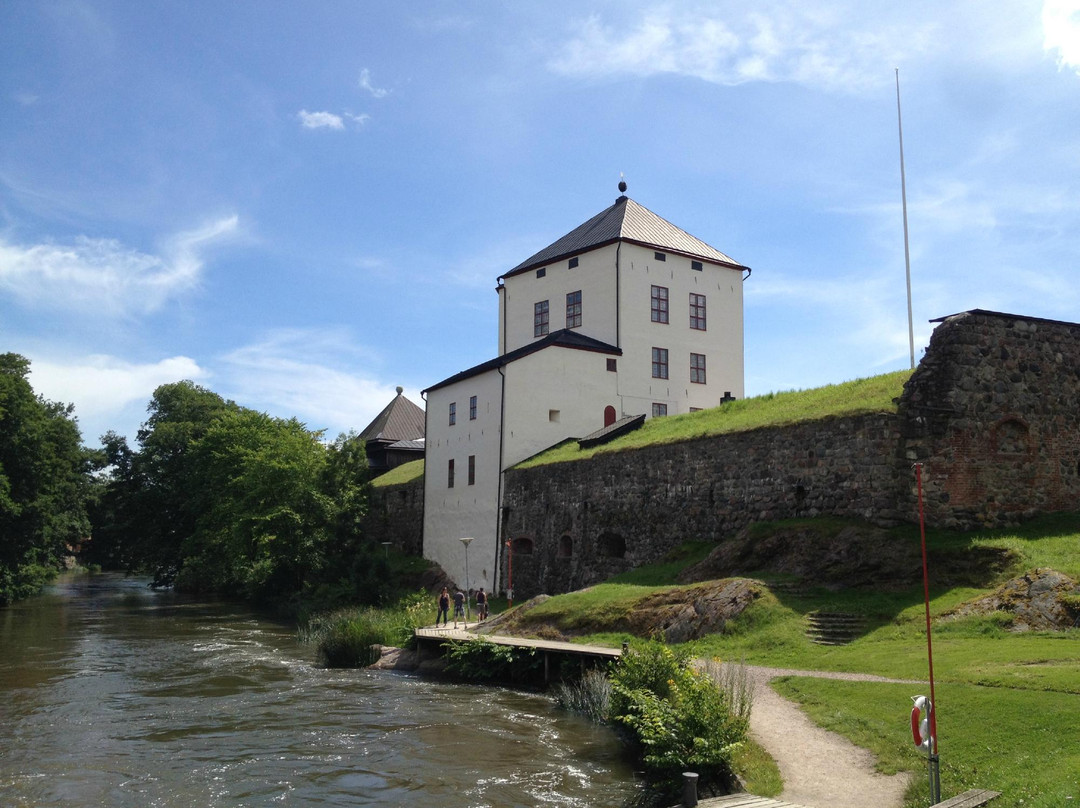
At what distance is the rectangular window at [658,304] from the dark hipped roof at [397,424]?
18.7 meters

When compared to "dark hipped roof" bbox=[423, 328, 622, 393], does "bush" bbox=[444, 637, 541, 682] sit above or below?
below

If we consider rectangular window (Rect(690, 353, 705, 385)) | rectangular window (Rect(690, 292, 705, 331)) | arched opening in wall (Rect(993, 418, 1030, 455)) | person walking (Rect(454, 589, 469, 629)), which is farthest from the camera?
rectangular window (Rect(690, 292, 705, 331))

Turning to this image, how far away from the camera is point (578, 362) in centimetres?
3750

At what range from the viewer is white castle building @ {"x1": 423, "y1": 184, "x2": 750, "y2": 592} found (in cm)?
3647

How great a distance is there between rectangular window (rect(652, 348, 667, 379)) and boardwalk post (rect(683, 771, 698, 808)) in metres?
29.7

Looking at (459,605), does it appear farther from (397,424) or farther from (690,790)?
(397,424)

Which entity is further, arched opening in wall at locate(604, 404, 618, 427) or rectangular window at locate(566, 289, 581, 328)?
rectangular window at locate(566, 289, 581, 328)

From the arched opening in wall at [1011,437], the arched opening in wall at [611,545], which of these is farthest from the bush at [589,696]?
the arched opening in wall at [1011,437]

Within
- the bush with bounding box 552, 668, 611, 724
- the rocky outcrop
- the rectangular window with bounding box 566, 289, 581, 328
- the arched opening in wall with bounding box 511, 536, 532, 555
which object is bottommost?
the bush with bounding box 552, 668, 611, 724

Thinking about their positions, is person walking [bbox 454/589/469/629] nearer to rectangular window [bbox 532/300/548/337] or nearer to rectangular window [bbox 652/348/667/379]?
rectangular window [bbox 652/348/667/379]

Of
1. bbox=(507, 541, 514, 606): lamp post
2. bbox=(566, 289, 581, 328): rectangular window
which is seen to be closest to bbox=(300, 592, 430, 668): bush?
bbox=(507, 541, 514, 606): lamp post

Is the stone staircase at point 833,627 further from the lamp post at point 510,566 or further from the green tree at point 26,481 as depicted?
the green tree at point 26,481

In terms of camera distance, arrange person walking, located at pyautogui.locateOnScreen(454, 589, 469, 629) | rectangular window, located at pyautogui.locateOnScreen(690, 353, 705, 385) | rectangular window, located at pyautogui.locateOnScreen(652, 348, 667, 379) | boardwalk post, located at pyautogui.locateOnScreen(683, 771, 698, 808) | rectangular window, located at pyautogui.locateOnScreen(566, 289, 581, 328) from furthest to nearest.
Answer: rectangular window, located at pyautogui.locateOnScreen(566, 289, 581, 328) → rectangular window, located at pyautogui.locateOnScreen(690, 353, 705, 385) → rectangular window, located at pyautogui.locateOnScreen(652, 348, 667, 379) → person walking, located at pyautogui.locateOnScreen(454, 589, 469, 629) → boardwalk post, located at pyautogui.locateOnScreen(683, 771, 698, 808)

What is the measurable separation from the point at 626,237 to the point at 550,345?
21.8 ft
